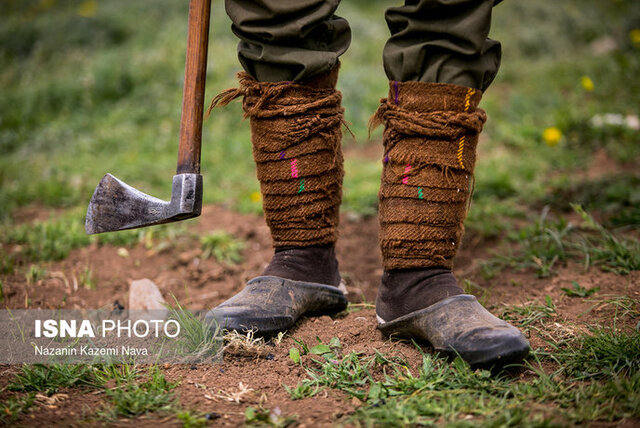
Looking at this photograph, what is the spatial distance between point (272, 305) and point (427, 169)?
626 millimetres

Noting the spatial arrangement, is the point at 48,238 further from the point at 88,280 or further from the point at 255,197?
the point at 255,197

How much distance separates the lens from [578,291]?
1.80m

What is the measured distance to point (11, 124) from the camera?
4688mm

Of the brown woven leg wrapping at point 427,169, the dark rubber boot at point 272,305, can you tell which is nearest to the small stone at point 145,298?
the dark rubber boot at point 272,305

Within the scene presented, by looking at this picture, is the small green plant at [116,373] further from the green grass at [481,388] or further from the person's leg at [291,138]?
the green grass at [481,388]

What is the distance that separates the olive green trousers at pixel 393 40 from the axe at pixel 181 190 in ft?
0.47

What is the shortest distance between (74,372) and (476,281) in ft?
4.91

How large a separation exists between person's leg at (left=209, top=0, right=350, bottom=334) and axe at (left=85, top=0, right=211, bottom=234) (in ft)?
0.38

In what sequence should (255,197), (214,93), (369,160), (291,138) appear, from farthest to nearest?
(214,93) → (369,160) → (255,197) → (291,138)

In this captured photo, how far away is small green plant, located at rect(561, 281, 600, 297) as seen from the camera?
1783 mm

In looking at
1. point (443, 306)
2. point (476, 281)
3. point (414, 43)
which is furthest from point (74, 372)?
point (476, 281)

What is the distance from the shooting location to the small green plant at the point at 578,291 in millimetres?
1783

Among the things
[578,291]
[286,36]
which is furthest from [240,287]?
[578,291]

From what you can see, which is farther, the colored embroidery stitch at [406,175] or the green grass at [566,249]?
the green grass at [566,249]
